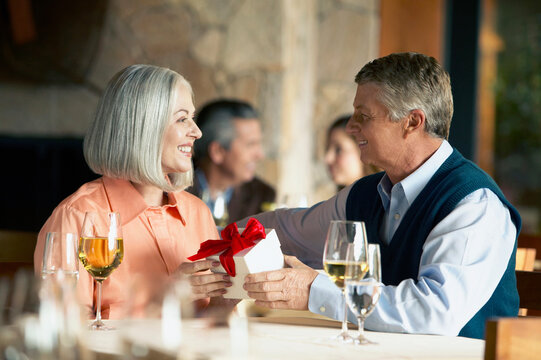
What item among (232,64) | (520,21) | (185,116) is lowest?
(185,116)

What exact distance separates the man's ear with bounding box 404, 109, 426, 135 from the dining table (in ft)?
1.99

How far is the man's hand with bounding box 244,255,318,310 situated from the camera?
1.61 m

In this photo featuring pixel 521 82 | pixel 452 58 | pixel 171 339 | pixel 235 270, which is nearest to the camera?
pixel 171 339

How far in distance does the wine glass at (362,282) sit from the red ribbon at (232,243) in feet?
1.00

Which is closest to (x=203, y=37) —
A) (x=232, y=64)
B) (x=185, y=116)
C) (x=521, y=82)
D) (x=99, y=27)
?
(x=232, y=64)

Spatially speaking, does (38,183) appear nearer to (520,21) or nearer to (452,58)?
(452,58)

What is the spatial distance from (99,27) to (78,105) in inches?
19.0

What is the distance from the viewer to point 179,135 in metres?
1.98

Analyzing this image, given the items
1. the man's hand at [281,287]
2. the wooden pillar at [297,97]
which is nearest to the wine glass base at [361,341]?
the man's hand at [281,287]

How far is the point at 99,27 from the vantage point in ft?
14.5

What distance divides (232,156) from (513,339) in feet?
10.1

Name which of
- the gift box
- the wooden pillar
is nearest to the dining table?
the gift box

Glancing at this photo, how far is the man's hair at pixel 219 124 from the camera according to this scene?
400 cm

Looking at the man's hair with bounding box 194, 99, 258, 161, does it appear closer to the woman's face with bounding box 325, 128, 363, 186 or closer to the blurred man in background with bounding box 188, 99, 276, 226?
the blurred man in background with bounding box 188, 99, 276, 226
